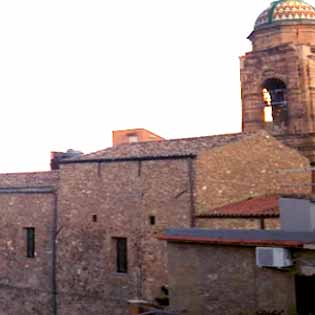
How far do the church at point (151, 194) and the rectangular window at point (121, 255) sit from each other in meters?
0.04

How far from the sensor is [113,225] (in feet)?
59.4

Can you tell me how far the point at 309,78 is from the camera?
2227 centimetres

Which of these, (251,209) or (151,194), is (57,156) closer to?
(151,194)

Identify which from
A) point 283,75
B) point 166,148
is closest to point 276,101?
point 283,75

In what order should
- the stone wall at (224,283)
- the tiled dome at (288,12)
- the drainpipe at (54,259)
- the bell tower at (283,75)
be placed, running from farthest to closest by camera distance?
the tiled dome at (288,12), the bell tower at (283,75), the drainpipe at (54,259), the stone wall at (224,283)

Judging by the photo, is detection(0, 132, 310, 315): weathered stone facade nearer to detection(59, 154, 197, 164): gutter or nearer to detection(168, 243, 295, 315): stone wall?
detection(59, 154, 197, 164): gutter

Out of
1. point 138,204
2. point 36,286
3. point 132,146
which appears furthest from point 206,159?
point 36,286

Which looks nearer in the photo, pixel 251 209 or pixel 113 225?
pixel 251 209

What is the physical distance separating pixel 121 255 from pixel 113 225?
3.47 ft

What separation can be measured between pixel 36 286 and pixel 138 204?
5.92m

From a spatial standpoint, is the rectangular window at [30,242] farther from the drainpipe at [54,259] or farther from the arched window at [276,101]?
the arched window at [276,101]

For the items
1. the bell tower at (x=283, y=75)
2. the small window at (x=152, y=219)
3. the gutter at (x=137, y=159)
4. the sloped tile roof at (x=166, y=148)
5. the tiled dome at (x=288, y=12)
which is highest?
the tiled dome at (x=288, y=12)

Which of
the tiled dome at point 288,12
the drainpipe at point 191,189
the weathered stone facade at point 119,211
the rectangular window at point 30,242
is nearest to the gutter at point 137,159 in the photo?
the weathered stone facade at point 119,211

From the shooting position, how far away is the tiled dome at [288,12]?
23.2 meters
